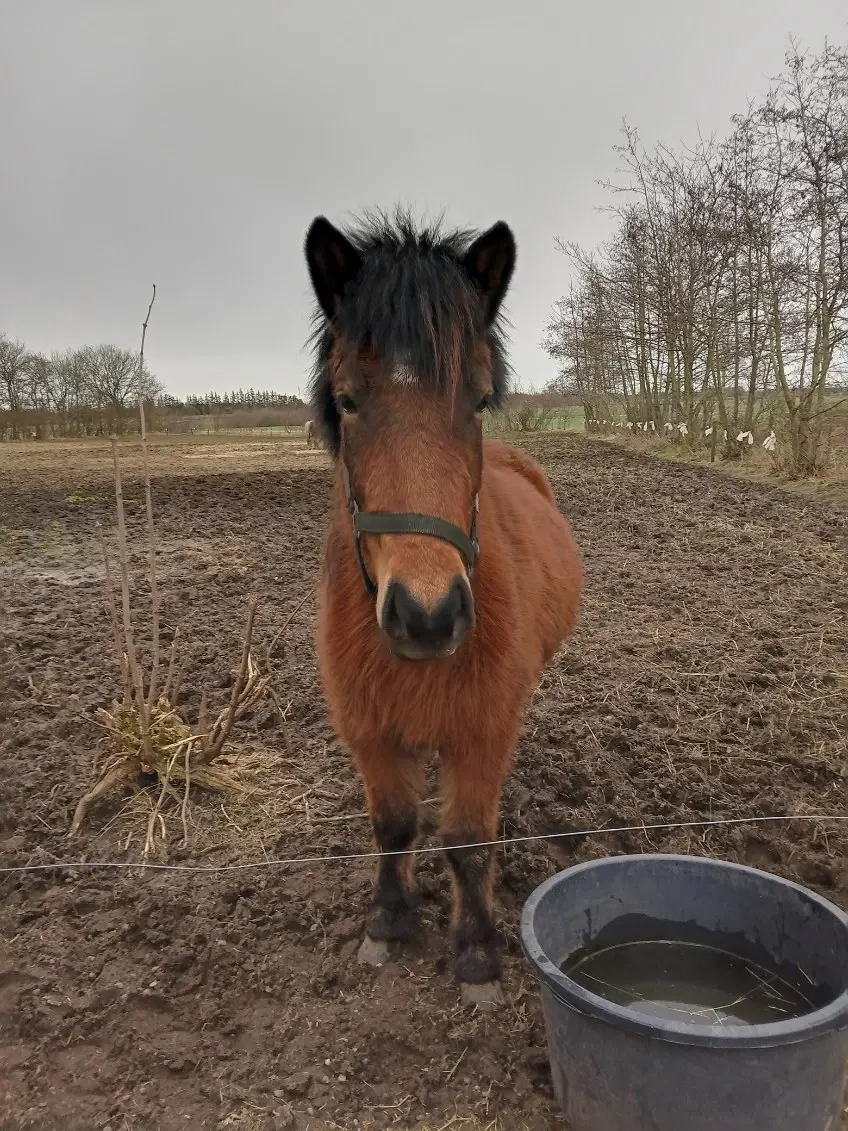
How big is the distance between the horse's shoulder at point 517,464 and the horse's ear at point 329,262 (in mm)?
2168

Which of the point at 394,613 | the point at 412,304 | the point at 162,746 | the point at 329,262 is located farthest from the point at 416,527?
the point at 162,746

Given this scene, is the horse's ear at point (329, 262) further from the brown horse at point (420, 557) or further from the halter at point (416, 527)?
the halter at point (416, 527)

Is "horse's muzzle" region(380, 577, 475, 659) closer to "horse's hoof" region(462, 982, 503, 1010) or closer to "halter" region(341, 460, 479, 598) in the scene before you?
"halter" region(341, 460, 479, 598)

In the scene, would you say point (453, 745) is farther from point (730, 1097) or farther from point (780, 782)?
point (780, 782)

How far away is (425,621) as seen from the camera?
161 centimetres

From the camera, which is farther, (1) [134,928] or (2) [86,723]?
(2) [86,723]

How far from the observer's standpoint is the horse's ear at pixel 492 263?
2094mm

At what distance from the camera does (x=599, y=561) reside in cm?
786

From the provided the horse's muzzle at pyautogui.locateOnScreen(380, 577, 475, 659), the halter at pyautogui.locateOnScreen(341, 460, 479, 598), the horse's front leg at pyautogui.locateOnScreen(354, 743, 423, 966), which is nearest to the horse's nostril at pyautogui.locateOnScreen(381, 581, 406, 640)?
the horse's muzzle at pyautogui.locateOnScreen(380, 577, 475, 659)

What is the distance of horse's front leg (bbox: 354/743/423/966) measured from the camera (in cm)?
244

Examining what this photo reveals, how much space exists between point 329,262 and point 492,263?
1.63 feet

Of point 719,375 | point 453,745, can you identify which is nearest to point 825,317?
point 719,375

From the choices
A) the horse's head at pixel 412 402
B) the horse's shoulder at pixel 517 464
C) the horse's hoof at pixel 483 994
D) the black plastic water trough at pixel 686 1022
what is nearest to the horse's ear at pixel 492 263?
the horse's head at pixel 412 402

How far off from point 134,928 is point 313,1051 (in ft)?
2.87
